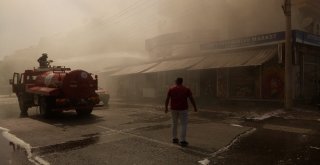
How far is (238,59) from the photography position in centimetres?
1880

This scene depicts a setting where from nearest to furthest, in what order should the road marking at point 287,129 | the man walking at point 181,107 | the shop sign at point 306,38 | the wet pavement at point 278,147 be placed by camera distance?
the wet pavement at point 278,147, the man walking at point 181,107, the road marking at point 287,129, the shop sign at point 306,38

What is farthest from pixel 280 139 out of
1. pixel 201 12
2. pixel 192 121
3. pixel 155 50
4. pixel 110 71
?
pixel 155 50

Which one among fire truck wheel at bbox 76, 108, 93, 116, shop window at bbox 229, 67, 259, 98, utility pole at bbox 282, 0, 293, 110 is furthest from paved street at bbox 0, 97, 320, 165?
shop window at bbox 229, 67, 259, 98

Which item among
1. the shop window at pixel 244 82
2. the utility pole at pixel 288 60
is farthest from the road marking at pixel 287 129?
the shop window at pixel 244 82

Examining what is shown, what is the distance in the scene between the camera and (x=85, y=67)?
46.9m

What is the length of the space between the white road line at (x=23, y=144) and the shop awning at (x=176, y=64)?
13513 millimetres

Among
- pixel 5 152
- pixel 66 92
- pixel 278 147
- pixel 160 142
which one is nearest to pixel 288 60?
pixel 278 147

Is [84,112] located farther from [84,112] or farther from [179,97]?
[179,97]

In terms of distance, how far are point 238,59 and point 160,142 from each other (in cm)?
1180

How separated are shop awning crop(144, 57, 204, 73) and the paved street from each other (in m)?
10.2

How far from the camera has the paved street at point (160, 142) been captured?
22.0 feet

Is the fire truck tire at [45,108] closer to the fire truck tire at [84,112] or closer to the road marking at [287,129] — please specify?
the fire truck tire at [84,112]

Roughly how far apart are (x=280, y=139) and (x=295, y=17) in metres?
22.9

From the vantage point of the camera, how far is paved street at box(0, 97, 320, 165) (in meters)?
6.70
